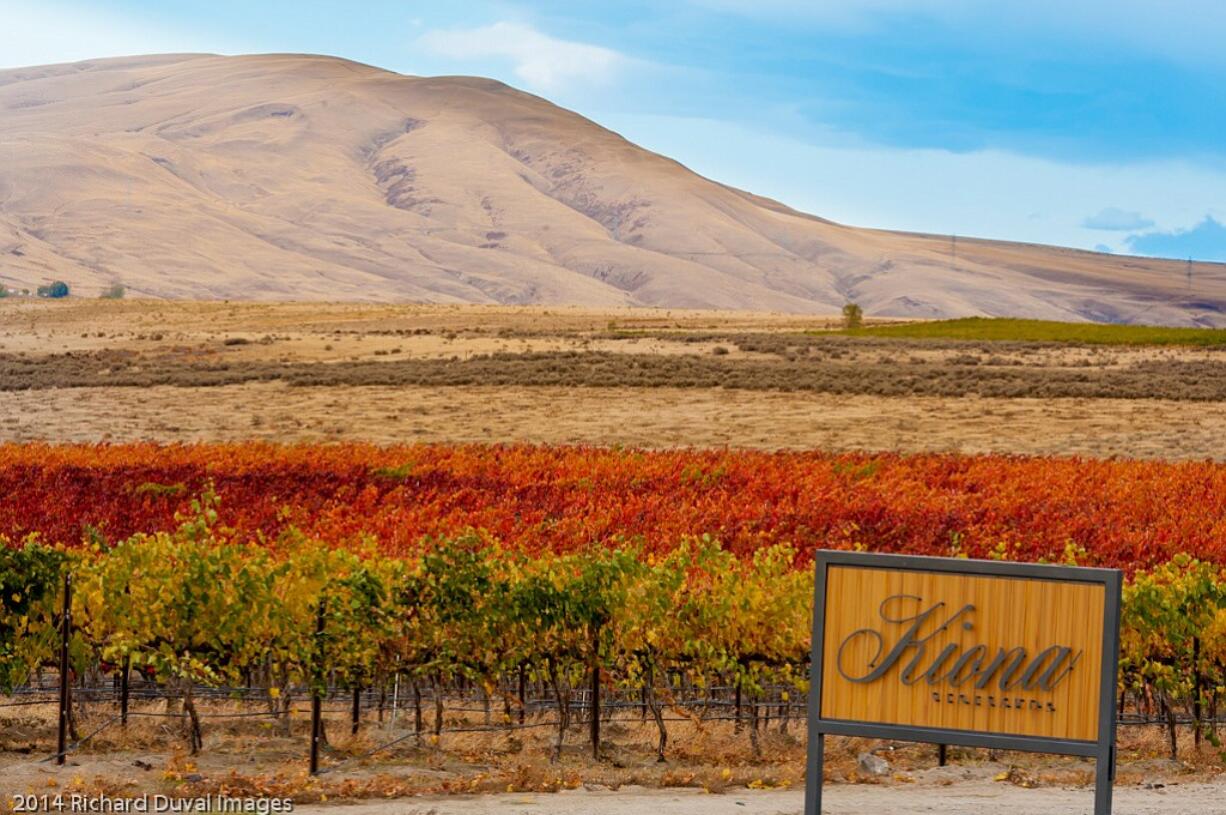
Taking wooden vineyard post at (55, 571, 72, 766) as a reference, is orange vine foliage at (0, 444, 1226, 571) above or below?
above

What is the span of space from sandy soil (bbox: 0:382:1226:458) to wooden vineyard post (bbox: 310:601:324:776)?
78.0 feet

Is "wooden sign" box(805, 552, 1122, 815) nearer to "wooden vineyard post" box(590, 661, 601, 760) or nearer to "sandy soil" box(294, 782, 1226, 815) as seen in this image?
"sandy soil" box(294, 782, 1226, 815)

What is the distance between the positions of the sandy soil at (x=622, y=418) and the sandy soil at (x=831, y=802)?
2448cm

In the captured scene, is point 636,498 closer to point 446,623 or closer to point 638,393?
point 446,623

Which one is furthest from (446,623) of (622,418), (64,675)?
(622,418)

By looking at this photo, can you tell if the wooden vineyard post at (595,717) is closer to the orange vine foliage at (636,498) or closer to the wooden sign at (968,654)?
the wooden sign at (968,654)

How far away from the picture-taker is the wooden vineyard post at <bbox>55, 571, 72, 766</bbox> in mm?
11198

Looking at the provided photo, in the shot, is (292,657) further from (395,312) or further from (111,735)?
(395,312)

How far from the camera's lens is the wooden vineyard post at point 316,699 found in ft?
36.1

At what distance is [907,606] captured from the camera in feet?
27.6

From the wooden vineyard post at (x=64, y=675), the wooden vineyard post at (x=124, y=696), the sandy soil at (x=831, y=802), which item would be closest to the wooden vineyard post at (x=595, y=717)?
the sandy soil at (x=831, y=802)

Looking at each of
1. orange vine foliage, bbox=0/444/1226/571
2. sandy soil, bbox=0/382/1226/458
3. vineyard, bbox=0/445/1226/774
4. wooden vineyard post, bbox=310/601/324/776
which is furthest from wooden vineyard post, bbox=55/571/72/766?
sandy soil, bbox=0/382/1226/458

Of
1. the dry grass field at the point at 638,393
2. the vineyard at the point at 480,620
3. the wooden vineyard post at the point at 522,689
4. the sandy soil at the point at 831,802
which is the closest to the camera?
the sandy soil at the point at 831,802

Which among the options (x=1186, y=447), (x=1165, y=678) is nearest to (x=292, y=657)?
(x=1165, y=678)
